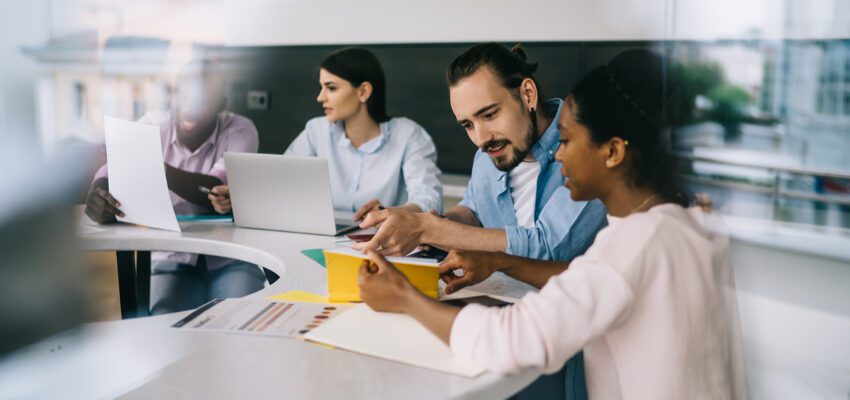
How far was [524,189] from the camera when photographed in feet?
6.20

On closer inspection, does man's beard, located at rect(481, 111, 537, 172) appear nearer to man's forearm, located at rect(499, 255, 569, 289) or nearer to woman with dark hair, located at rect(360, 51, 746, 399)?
man's forearm, located at rect(499, 255, 569, 289)

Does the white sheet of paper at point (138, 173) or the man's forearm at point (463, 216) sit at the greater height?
the white sheet of paper at point (138, 173)

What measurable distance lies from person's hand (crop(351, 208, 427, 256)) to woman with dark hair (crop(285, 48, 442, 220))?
0.86 meters

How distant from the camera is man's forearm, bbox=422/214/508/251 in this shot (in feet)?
5.25

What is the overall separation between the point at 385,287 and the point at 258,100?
322 centimetres

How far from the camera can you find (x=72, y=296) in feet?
1.29

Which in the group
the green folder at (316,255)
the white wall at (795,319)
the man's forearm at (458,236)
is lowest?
the white wall at (795,319)

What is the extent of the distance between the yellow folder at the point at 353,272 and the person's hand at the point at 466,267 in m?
0.06

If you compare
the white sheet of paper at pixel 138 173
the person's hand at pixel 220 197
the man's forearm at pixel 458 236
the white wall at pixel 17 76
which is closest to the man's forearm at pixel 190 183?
the person's hand at pixel 220 197

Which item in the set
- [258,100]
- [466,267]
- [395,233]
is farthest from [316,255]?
[258,100]

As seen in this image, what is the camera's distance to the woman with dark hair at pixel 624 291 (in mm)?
894

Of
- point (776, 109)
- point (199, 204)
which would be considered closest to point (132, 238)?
point (199, 204)

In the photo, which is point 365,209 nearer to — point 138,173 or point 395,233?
point 395,233

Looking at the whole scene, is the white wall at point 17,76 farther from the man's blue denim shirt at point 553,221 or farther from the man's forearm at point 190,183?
the man's forearm at point 190,183
